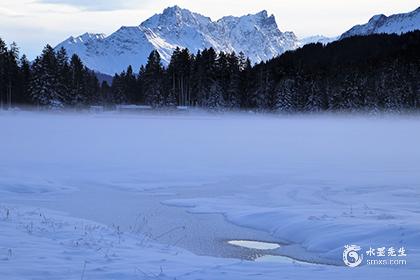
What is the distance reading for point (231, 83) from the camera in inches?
3105

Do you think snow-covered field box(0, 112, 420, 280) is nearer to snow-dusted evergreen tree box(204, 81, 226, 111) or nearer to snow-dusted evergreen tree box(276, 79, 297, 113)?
snow-dusted evergreen tree box(276, 79, 297, 113)

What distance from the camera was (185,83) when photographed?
8644cm

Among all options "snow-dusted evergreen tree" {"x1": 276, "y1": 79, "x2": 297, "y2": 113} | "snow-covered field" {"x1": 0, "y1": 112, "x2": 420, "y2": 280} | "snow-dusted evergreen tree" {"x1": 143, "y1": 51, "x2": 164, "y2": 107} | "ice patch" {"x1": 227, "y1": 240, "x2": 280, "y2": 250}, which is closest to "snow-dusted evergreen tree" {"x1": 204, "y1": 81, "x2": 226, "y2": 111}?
"snow-dusted evergreen tree" {"x1": 143, "y1": 51, "x2": 164, "y2": 107}

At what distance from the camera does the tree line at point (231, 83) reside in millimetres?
71312

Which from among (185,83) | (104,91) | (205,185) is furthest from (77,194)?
(104,91)

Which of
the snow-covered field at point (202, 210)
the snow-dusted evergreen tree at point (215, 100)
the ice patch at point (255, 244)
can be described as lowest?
the ice patch at point (255, 244)

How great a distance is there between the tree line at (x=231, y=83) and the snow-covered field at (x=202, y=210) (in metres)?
41.1

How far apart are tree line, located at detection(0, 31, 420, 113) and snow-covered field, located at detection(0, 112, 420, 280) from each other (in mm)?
41088

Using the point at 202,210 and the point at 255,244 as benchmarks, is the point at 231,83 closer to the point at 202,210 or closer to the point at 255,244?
the point at 202,210

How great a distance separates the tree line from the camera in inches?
2808

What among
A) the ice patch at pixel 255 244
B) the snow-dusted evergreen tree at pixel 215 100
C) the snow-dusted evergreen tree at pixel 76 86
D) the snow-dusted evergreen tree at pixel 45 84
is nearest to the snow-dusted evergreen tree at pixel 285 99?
the snow-dusted evergreen tree at pixel 215 100

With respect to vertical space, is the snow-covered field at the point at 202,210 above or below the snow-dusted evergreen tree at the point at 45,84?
below

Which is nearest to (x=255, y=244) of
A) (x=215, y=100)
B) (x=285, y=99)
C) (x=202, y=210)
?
(x=202, y=210)

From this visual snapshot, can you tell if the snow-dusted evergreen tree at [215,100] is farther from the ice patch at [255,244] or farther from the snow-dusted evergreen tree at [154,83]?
the ice patch at [255,244]
